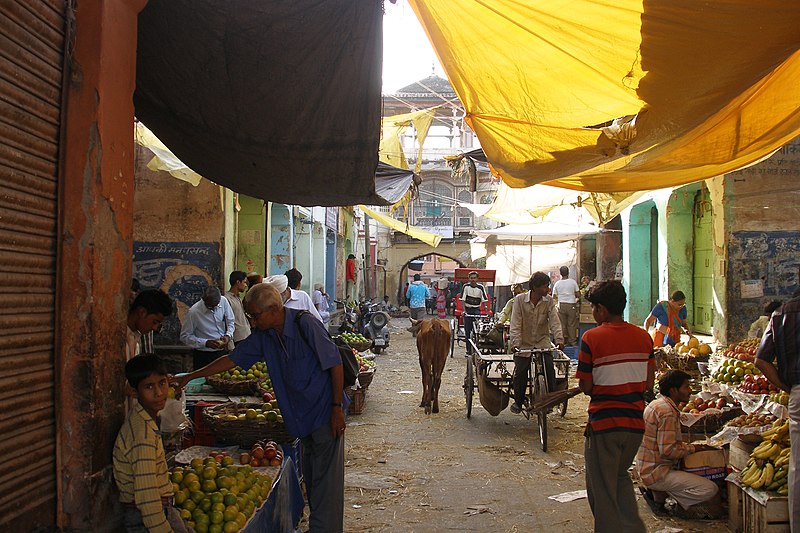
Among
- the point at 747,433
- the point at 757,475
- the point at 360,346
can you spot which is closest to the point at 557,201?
the point at 360,346

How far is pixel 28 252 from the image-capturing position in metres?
2.76

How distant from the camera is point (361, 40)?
365cm

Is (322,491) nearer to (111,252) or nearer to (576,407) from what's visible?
(111,252)

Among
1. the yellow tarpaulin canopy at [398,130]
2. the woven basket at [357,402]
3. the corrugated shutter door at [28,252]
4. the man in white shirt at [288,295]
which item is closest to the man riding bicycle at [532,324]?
the woven basket at [357,402]

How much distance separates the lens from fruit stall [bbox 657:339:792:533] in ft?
16.2

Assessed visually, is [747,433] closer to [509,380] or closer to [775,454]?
[775,454]

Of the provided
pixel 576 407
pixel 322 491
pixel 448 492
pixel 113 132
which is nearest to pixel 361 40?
pixel 113 132

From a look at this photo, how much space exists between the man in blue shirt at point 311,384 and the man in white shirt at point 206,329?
3.79 meters

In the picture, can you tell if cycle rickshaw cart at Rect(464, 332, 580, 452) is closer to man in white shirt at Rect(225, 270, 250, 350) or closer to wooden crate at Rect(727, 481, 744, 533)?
wooden crate at Rect(727, 481, 744, 533)

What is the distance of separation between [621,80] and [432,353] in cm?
620

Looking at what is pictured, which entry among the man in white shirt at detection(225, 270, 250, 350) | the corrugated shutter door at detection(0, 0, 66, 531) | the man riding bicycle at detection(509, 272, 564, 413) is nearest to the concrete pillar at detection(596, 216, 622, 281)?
the man riding bicycle at detection(509, 272, 564, 413)

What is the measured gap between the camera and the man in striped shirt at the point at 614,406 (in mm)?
4371

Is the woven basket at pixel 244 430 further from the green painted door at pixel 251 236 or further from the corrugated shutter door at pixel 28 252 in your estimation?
the green painted door at pixel 251 236


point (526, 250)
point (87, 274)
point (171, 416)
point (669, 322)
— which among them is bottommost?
point (171, 416)
